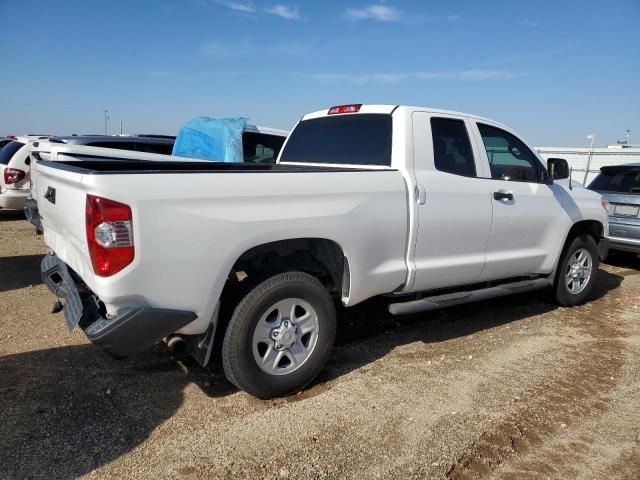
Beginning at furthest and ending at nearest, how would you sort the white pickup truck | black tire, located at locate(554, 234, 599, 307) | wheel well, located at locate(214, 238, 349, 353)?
black tire, located at locate(554, 234, 599, 307), wheel well, located at locate(214, 238, 349, 353), the white pickup truck

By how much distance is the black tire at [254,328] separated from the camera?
3.27 meters

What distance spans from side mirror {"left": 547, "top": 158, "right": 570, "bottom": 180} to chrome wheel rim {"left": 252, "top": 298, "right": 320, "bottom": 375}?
3.08 metres

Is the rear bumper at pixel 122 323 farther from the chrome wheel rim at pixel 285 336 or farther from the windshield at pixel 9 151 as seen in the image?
the windshield at pixel 9 151

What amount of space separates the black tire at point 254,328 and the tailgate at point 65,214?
92 centimetres

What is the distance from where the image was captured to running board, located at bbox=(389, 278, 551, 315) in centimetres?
411

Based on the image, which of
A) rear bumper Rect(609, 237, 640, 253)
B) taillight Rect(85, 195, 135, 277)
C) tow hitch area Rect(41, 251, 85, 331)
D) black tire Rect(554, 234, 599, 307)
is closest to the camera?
taillight Rect(85, 195, 135, 277)

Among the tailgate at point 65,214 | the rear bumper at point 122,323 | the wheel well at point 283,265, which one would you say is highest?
the tailgate at point 65,214

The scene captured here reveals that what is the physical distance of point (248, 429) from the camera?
3168mm

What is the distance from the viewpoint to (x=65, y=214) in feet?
10.3

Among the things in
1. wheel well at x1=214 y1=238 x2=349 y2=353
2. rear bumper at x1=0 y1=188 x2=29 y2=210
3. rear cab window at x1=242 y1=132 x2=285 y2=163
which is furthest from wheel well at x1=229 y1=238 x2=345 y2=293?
rear bumper at x1=0 y1=188 x2=29 y2=210

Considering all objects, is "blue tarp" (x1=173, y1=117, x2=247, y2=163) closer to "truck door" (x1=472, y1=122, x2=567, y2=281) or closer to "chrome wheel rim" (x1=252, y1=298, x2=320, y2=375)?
"truck door" (x1=472, y1=122, x2=567, y2=281)

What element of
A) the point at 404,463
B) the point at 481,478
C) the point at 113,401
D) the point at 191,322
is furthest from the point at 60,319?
the point at 481,478

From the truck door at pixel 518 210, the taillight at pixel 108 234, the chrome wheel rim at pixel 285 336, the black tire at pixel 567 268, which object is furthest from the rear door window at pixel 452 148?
the taillight at pixel 108 234

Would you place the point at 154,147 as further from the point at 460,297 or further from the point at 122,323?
the point at 122,323
